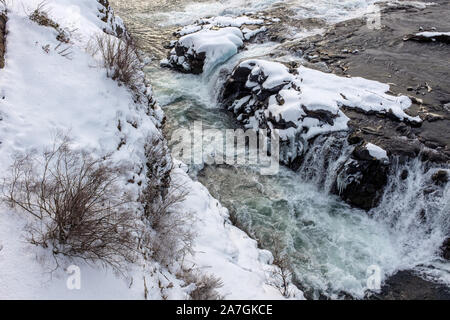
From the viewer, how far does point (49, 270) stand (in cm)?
325

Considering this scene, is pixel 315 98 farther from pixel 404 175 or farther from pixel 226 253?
pixel 226 253

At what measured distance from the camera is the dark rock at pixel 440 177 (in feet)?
21.7

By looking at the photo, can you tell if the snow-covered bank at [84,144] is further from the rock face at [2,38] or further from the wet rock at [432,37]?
the wet rock at [432,37]

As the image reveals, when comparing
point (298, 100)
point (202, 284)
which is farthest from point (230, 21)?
point (202, 284)

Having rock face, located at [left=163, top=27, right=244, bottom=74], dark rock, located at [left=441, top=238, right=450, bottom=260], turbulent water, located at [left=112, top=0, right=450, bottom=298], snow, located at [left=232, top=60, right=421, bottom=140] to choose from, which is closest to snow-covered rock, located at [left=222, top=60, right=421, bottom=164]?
snow, located at [left=232, top=60, right=421, bottom=140]

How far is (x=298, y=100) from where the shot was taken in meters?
8.59

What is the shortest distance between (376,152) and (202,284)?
196 inches

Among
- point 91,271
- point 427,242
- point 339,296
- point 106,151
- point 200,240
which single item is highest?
point 106,151

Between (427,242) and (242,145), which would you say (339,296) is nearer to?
(427,242)

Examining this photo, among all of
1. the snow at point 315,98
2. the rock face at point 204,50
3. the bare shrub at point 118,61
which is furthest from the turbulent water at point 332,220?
the rock face at point 204,50

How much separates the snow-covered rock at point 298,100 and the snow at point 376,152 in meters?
0.87

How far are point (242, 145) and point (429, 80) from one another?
5.78 meters

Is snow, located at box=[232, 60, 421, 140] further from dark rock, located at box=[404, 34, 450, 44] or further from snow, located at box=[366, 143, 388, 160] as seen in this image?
dark rock, located at box=[404, 34, 450, 44]
